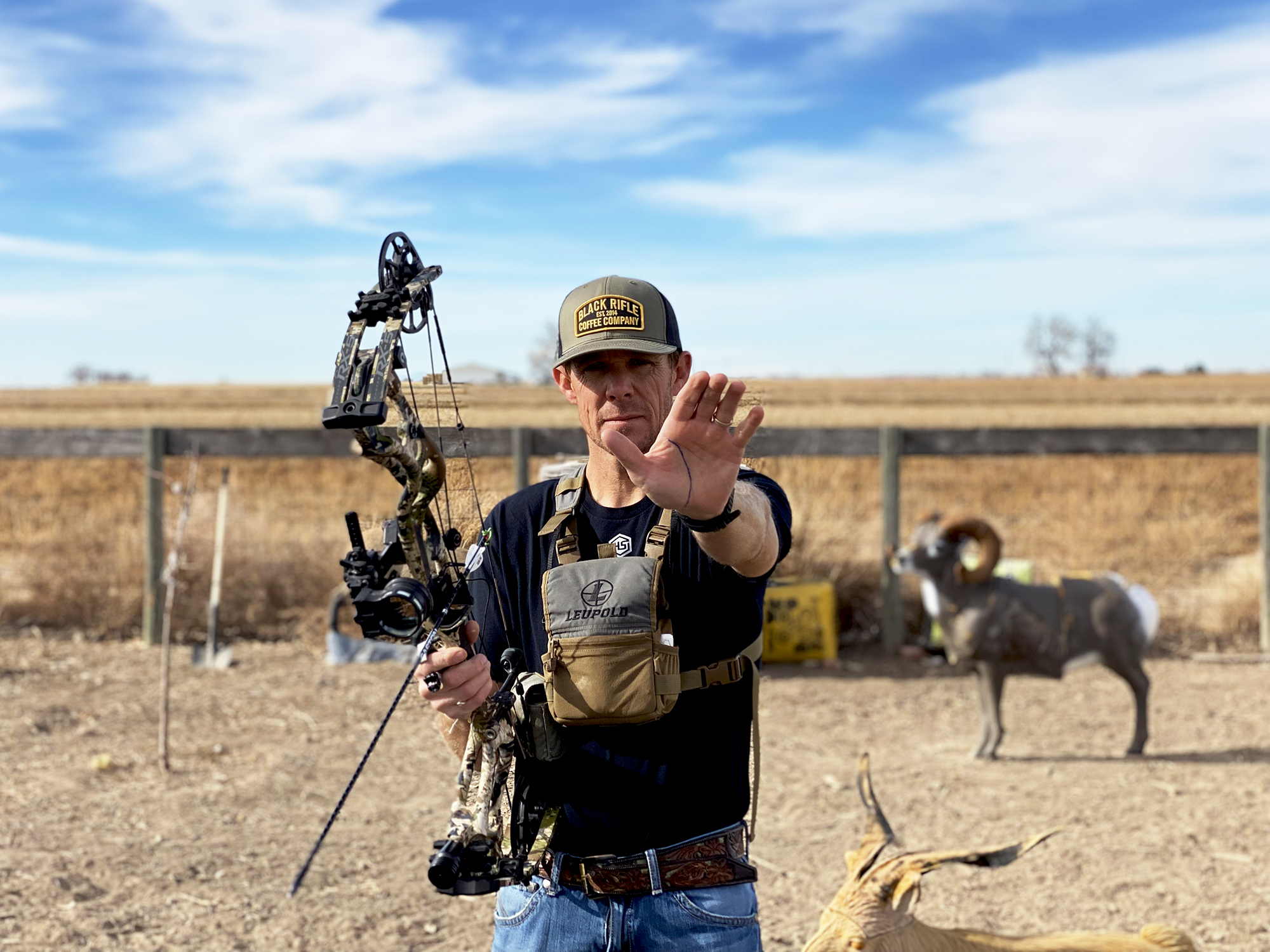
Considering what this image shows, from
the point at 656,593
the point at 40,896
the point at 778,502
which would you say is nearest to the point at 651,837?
the point at 656,593

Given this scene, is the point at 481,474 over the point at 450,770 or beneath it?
over

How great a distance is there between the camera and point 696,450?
1.74m

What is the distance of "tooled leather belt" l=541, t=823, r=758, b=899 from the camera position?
2.02m

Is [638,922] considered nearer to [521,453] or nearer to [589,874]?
[589,874]

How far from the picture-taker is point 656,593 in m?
2.02

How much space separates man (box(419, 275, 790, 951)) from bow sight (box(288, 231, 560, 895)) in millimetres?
51

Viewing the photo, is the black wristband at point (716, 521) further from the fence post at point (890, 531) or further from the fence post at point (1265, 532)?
the fence post at point (1265, 532)

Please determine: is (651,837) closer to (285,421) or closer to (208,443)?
(208,443)

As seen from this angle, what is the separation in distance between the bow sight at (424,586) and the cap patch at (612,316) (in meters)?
0.29

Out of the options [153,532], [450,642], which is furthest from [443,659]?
[153,532]

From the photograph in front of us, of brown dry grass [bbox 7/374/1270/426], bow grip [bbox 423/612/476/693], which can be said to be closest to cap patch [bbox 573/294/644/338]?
bow grip [bbox 423/612/476/693]

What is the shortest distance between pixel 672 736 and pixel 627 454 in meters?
0.65

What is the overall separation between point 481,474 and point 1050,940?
2.08 meters

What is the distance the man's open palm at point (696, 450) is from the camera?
1.69 meters
